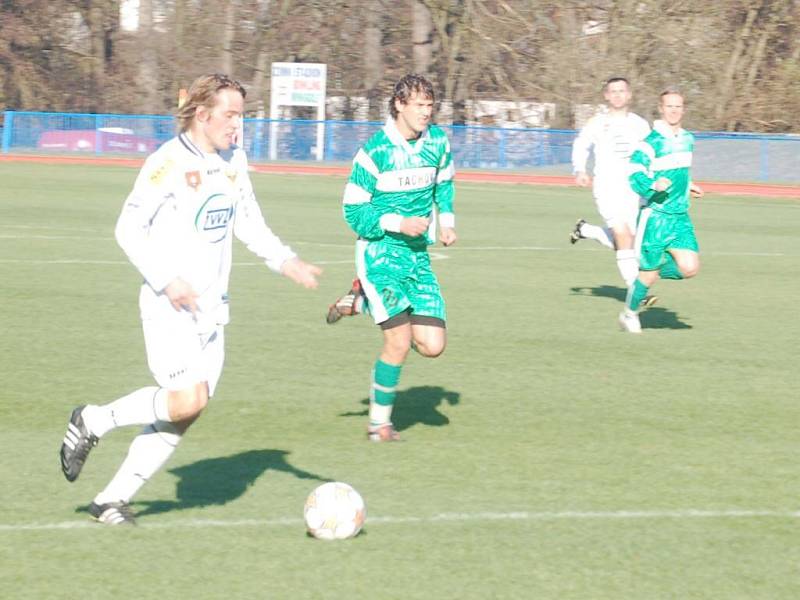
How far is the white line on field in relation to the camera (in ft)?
20.3

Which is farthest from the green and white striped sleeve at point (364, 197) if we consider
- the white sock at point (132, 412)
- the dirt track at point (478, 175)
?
the dirt track at point (478, 175)

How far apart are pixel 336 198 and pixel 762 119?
20.0m

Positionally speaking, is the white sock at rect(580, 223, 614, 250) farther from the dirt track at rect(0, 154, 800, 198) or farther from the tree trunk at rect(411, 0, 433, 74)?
the tree trunk at rect(411, 0, 433, 74)

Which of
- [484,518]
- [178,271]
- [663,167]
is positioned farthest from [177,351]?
[663,167]

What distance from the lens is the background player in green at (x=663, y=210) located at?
480 inches

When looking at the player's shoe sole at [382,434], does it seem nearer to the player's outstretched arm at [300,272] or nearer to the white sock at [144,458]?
the player's outstretched arm at [300,272]

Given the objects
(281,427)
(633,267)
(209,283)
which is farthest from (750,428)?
(633,267)

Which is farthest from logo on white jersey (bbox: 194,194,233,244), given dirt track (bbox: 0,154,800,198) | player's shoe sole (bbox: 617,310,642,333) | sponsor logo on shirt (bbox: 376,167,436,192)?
dirt track (bbox: 0,154,800,198)

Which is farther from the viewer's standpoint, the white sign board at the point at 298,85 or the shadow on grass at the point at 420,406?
the white sign board at the point at 298,85

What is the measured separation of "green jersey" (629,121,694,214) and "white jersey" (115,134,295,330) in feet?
21.7

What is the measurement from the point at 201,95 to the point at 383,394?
267cm

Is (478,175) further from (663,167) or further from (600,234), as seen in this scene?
(663,167)

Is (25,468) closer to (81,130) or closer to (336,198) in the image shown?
(336,198)

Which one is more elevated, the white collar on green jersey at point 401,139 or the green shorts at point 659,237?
the white collar on green jersey at point 401,139
